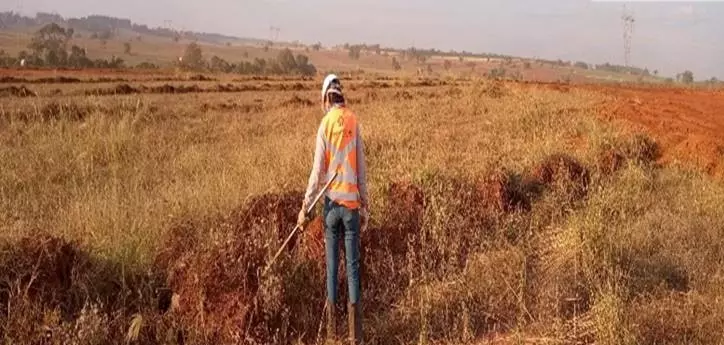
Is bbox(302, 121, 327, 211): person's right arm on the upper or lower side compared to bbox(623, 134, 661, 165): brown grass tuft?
upper

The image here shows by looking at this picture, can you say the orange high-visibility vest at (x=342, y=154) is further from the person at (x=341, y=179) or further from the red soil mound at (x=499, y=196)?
the red soil mound at (x=499, y=196)

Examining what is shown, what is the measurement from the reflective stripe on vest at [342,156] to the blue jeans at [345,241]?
9 centimetres

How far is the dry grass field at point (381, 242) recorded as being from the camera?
5480 mm

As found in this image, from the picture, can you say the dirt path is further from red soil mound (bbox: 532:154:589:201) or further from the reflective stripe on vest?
the reflective stripe on vest

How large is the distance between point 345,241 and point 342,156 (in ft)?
2.36

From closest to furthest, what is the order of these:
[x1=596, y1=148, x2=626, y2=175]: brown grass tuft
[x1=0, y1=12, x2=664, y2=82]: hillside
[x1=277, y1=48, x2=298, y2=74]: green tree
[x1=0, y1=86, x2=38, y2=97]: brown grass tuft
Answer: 1. [x1=596, y1=148, x2=626, y2=175]: brown grass tuft
2. [x1=0, y1=86, x2=38, y2=97]: brown grass tuft
3. [x1=277, y1=48, x2=298, y2=74]: green tree
4. [x1=0, y1=12, x2=664, y2=82]: hillside

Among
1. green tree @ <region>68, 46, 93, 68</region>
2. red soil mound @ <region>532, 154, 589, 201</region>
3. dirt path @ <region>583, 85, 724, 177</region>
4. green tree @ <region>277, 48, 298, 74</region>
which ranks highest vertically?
green tree @ <region>277, 48, 298, 74</region>

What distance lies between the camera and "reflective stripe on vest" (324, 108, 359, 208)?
529cm

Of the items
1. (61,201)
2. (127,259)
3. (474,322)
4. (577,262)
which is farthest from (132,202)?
(577,262)

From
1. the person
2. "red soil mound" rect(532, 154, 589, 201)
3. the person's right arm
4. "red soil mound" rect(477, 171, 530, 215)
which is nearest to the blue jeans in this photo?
the person

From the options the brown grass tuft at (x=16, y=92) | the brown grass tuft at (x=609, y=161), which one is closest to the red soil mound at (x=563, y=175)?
the brown grass tuft at (x=609, y=161)

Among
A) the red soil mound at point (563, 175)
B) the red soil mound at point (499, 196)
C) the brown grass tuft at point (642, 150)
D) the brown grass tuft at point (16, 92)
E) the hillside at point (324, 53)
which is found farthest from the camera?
the hillside at point (324, 53)

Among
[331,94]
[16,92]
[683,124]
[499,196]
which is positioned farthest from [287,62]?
[331,94]

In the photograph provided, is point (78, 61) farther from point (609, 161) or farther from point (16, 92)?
point (609, 161)
